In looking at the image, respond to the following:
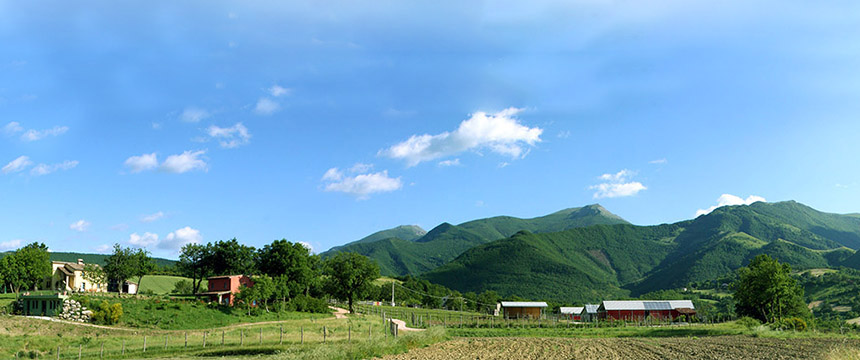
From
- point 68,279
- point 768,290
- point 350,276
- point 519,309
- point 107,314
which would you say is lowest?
point 519,309

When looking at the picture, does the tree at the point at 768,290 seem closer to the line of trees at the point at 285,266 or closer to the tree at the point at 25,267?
the line of trees at the point at 285,266

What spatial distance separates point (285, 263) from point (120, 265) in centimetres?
2342

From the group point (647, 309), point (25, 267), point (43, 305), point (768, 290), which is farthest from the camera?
point (647, 309)

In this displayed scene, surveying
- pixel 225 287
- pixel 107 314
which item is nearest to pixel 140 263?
pixel 225 287

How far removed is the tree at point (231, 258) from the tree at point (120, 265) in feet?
44.8

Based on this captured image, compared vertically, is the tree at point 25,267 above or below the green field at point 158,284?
above

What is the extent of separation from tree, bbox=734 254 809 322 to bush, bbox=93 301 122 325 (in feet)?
252

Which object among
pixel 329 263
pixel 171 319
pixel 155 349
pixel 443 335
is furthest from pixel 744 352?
pixel 329 263

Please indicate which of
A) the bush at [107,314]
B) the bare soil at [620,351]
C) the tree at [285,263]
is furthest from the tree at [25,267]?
the bare soil at [620,351]

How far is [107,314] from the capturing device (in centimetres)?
5628

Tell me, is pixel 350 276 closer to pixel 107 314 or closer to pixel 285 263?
pixel 285 263

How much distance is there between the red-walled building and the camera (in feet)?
248

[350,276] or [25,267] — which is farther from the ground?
[25,267]

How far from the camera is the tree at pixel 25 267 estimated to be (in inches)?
2945
